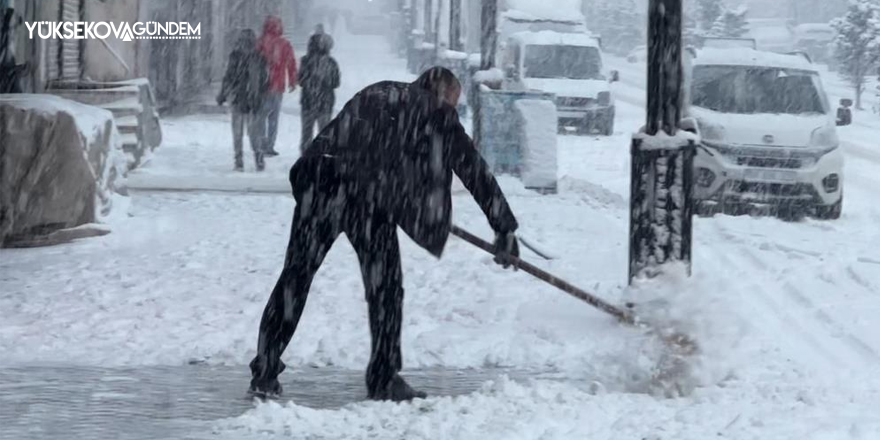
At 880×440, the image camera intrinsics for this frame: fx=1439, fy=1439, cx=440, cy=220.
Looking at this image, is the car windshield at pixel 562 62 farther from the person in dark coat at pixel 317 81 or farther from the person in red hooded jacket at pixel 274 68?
the person in dark coat at pixel 317 81

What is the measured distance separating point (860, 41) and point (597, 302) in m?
34.1

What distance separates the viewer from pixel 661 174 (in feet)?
26.5

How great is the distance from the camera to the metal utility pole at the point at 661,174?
8.02m

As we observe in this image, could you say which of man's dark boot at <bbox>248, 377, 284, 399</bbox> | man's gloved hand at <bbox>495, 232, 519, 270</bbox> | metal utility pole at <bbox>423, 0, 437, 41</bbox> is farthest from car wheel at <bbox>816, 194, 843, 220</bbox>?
metal utility pole at <bbox>423, 0, 437, 41</bbox>

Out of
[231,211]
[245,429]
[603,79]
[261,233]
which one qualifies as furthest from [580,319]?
[603,79]

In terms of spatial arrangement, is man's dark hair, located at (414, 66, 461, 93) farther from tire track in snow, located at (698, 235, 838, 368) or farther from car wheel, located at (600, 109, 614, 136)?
car wheel, located at (600, 109, 614, 136)

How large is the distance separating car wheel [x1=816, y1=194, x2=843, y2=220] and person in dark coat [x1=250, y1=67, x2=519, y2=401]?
907 cm

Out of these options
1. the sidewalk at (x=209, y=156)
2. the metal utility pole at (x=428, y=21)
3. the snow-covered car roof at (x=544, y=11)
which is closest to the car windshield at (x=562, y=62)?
the sidewalk at (x=209, y=156)

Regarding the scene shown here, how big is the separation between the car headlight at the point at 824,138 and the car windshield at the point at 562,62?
11.9 meters

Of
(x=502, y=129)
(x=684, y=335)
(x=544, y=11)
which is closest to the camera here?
(x=684, y=335)

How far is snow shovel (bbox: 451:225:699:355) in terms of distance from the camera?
6695 millimetres

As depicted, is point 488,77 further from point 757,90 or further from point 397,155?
point 397,155
